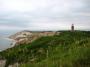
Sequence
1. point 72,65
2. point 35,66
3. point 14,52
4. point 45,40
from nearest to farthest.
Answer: point 72,65, point 35,66, point 14,52, point 45,40

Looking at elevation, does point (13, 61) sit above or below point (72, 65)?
below

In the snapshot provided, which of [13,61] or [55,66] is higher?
[55,66]

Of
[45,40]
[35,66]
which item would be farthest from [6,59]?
[35,66]

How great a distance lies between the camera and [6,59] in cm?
3150

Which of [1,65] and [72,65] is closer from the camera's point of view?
[72,65]

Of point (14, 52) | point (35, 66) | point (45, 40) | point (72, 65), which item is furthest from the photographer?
point (45, 40)

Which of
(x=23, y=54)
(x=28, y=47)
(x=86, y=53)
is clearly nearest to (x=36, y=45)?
(x=28, y=47)

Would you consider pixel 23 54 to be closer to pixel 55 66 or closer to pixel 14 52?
pixel 14 52

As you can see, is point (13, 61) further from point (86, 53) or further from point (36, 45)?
point (86, 53)

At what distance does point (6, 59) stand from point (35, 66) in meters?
17.6

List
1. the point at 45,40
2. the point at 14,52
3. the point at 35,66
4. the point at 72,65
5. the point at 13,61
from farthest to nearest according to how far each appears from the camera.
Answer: the point at 45,40 < the point at 14,52 < the point at 13,61 < the point at 35,66 < the point at 72,65

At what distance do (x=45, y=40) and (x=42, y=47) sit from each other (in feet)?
12.1

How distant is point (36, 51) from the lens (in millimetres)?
31219

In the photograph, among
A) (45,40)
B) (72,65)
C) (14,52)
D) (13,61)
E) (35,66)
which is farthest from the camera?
(45,40)
